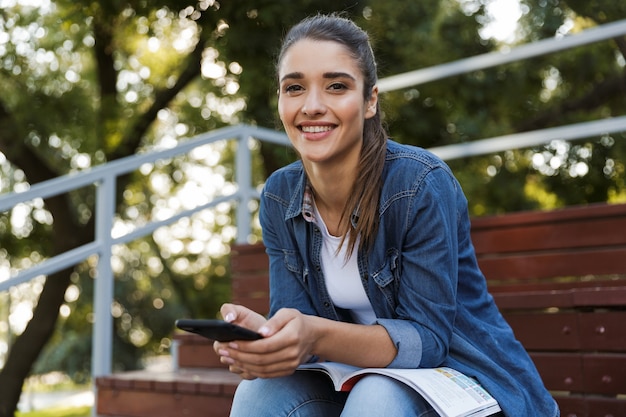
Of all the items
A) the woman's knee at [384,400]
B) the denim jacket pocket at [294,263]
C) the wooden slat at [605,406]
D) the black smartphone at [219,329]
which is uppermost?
the denim jacket pocket at [294,263]

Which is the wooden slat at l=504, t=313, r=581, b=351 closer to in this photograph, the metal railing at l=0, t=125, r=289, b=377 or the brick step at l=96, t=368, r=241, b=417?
the brick step at l=96, t=368, r=241, b=417

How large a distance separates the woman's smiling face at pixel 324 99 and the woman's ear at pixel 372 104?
0.04 meters

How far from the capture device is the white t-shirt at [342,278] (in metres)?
1.82

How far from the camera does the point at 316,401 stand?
169 centimetres

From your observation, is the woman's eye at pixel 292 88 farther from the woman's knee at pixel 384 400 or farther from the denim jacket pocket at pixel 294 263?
the woman's knee at pixel 384 400

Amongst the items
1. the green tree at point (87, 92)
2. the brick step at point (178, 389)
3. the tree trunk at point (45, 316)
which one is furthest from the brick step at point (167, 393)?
the tree trunk at point (45, 316)

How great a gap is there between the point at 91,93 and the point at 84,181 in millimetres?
7664

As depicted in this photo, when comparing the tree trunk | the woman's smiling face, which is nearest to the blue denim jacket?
the woman's smiling face

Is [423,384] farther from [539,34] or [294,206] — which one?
[539,34]

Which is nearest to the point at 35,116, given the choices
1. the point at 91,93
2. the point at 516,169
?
the point at 91,93

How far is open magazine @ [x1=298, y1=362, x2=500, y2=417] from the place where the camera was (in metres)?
1.49

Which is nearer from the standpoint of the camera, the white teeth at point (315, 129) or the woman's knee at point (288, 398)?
the woman's knee at point (288, 398)

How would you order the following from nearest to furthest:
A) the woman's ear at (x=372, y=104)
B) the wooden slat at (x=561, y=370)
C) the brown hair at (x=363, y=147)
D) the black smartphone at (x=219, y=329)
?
1. the black smartphone at (x=219, y=329)
2. the brown hair at (x=363, y=147)
3. the woman's ear at (x=372, y=104)
4. the wooden slat at (x=561, y=370)

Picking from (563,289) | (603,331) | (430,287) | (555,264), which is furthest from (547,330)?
(430,287)
